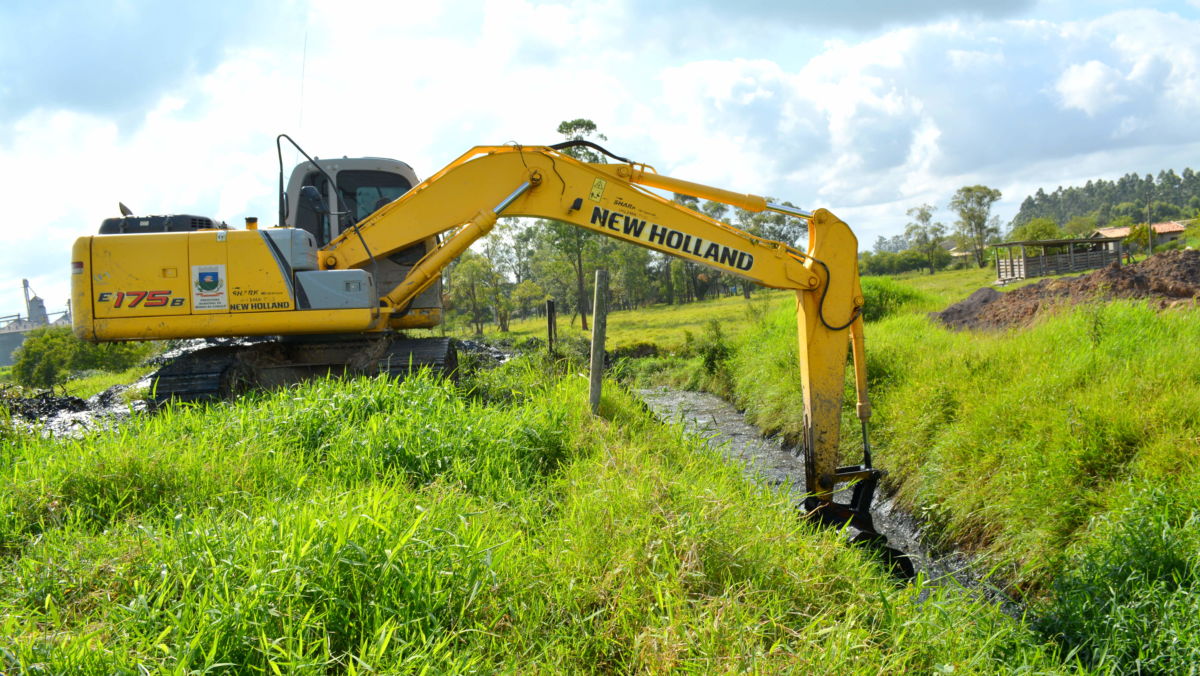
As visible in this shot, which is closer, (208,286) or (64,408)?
(208,286)

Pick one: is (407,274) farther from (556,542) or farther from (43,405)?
(43,405)

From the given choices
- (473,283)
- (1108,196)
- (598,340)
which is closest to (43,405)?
(598,340)

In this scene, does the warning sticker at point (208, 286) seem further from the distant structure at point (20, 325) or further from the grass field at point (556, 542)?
the distant structure at point (20, 325)

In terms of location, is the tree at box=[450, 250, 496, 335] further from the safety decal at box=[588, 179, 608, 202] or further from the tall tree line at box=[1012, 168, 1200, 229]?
the tall tree line at box=[1012, 168, 1200, 229]

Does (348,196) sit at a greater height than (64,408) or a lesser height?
greater

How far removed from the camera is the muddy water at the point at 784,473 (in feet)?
18.8

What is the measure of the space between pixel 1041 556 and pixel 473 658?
4616 mm

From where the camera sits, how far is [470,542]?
337 cm

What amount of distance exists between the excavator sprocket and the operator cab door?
1686 mm

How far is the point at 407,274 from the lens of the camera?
8.30m

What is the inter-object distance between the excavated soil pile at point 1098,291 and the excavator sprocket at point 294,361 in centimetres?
862

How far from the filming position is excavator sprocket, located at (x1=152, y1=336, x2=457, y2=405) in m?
7.25

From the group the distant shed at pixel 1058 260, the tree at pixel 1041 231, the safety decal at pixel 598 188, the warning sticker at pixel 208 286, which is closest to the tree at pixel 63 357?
the warning sticker at pixel 208 286

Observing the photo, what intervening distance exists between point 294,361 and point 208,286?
151cm
